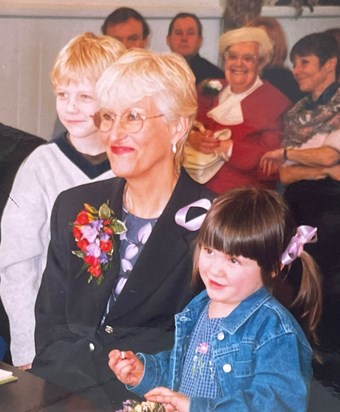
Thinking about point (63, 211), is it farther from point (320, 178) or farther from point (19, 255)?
point (320, 178)

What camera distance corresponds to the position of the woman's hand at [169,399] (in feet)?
8.19

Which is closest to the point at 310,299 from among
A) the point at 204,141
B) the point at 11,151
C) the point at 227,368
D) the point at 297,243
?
the point at 297,243

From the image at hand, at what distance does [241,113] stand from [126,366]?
28.4 inches

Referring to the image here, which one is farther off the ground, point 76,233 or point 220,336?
point 76,233

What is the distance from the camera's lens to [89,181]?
8.99 ft

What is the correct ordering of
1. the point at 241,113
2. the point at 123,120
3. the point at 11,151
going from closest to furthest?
the point at 241,113 < the point at 123,120 < the point at 11,151

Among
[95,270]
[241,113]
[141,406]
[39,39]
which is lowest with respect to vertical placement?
[141,406]

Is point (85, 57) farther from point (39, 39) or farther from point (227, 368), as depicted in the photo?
point (227, 368)

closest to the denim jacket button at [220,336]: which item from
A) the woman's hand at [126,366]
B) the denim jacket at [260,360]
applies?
the denim jacket at [260,360]

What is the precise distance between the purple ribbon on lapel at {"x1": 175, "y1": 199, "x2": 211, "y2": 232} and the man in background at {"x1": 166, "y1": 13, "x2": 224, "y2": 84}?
302mm

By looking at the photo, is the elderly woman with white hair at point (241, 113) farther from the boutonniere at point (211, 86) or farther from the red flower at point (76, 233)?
the red flower at point (76, 233)

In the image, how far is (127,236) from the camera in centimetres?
267

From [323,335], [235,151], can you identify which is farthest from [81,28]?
[323,335]

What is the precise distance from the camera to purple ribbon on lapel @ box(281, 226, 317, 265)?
2.38 meters
